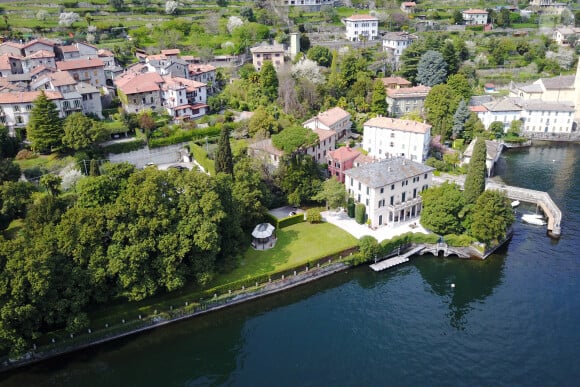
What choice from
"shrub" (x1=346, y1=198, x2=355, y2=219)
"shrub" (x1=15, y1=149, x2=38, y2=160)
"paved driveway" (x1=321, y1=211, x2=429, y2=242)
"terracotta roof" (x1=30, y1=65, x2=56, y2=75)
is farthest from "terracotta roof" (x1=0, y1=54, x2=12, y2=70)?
"shrub" (x1=346, y1=198, x2=355, y2=219)

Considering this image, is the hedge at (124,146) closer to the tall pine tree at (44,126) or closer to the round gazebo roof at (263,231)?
the tall pine tree at (44,126)

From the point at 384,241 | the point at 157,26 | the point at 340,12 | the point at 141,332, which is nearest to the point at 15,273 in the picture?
the point at 141,332

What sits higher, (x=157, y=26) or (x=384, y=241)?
(x=157, y=26)

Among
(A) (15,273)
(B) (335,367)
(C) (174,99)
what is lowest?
(B) (335,367)

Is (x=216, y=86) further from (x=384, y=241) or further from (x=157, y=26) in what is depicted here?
(x=384, y=241)

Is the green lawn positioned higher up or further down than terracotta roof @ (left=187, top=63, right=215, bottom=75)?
further down

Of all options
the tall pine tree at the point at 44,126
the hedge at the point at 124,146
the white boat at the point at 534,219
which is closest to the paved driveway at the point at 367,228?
the white boat at the point at 534,219

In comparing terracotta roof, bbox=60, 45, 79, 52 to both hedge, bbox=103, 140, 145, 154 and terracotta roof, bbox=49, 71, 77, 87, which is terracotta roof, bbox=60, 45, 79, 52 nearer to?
terracotta roof, bbox=49, 71, 77, 87
